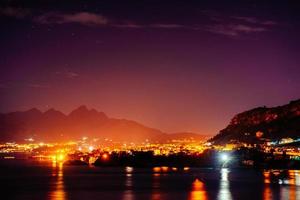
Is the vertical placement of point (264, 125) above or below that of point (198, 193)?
above

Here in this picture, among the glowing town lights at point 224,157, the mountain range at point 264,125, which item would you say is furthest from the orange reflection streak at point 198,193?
the mountain range at point 264,125

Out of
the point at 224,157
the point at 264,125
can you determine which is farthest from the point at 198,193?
the point at 264,125

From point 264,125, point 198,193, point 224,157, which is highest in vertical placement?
point 264,125

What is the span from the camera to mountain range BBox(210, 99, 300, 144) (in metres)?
156

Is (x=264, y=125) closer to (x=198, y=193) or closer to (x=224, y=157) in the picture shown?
(x=224, y=157)

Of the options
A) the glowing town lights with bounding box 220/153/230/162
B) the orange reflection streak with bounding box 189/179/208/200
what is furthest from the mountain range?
the orange reflection streak with bounding box 189/179/208/200

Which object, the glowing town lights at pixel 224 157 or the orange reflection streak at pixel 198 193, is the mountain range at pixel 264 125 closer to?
the glowing town lights at pixel 224 157

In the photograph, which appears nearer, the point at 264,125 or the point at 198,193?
the point at 198,193

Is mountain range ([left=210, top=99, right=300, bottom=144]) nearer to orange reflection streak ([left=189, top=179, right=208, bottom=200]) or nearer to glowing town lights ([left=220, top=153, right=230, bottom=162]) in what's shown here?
glowing town lights ([left=220, top=153, right=230, bottom=162])

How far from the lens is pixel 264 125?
553 feet

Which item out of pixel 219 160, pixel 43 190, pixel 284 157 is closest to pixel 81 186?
pixel 43 190

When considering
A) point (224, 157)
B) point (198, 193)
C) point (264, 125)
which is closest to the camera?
point (198, 193)

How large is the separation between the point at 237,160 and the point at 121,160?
32.2 m

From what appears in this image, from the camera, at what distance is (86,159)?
154 metres
